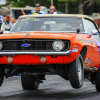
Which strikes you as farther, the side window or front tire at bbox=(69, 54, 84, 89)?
the side window

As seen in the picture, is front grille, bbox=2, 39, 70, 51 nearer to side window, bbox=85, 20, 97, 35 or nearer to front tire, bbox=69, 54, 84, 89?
front tire, bbox=69, 54, 84, 89

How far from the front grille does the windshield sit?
46.0 inches

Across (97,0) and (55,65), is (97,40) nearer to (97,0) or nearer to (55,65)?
(55,65)

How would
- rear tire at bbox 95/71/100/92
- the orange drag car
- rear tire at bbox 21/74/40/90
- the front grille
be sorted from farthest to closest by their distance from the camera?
rear tire at bbox 21/74/40/90 < rear tire at bbox 95/71/100/92 < the front grille < the orange drag car

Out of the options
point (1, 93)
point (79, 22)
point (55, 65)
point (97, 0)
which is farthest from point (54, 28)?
point (97, 0)

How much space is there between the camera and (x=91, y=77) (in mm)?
8453

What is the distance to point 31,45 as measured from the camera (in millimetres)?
6918

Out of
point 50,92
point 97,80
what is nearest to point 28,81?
point 50,92

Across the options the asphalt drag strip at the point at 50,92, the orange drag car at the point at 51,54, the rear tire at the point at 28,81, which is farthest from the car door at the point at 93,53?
the rear tire at the point at 28,81

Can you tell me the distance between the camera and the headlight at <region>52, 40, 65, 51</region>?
6.75 meters

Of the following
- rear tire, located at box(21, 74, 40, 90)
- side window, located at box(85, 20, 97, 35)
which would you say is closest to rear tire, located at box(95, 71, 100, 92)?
side window, located at box(85, 20, 97, 35)

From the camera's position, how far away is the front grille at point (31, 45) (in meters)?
6.86

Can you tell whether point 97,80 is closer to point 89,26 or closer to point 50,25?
point 89,26

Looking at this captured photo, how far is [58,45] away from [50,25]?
1.48 meters
